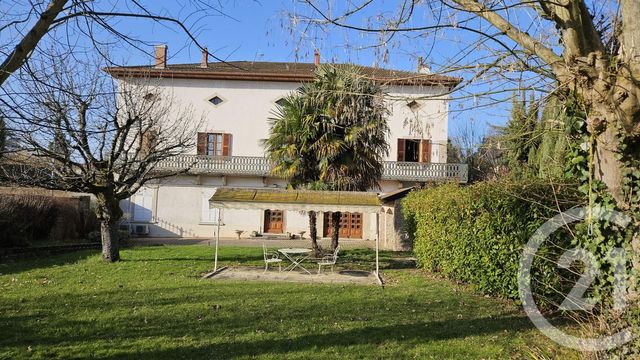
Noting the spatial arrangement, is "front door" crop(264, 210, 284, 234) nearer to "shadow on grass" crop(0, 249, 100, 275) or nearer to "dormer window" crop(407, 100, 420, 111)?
"shadow on grass" crop(0, 249, 100, 275)

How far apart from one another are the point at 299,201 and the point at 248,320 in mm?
6282

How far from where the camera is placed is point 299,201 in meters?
13.2

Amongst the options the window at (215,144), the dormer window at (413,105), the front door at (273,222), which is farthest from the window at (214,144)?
the dormer window at (413,105)

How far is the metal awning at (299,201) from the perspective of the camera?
1297cm

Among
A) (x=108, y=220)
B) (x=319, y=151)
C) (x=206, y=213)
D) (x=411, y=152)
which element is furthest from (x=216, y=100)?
(x=108, y=220)

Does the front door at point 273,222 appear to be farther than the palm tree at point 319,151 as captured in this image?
Yes

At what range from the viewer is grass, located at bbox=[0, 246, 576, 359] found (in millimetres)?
5711

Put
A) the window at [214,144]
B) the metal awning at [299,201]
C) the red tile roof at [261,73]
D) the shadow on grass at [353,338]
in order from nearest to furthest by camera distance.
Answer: the red tile roof at [261,73], the shadow on grass at [353,338], the metal awning at [299,201], the window at [214,144]

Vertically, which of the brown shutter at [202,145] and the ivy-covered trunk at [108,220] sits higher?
the brown shutter at [202,145]

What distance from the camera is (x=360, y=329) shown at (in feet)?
21.9

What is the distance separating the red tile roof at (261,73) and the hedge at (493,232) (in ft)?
9.48

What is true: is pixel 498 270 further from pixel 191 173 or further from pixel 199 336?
pixel 191 173

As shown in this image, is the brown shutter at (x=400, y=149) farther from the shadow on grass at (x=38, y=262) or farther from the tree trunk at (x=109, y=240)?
the tree trunk at (x=109, y=240)

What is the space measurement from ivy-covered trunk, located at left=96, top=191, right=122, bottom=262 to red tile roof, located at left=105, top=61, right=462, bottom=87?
136 inches
